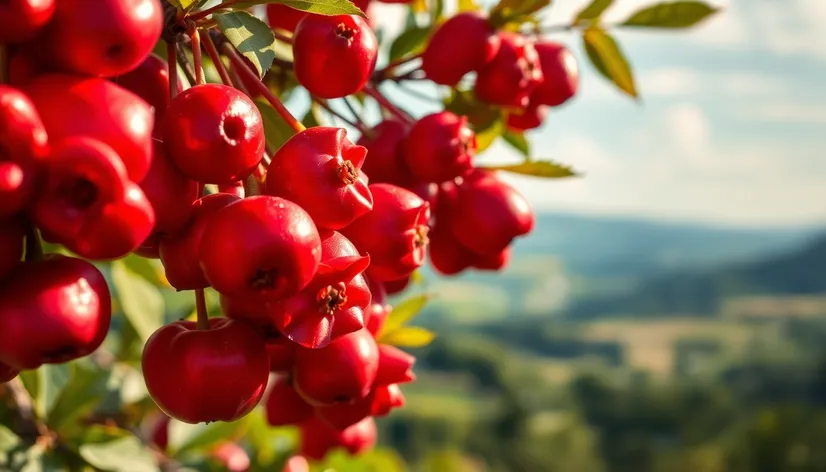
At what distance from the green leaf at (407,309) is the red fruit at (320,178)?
1.20 ft

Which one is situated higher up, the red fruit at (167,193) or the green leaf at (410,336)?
the red fruit at (167,193)

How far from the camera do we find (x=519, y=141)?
3.43 ft

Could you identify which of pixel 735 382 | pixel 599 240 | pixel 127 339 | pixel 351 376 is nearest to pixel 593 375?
pixel 735 382

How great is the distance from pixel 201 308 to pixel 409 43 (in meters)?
0.50

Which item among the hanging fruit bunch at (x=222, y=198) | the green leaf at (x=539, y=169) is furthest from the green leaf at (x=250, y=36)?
the green leaf at (x=539, y=169)

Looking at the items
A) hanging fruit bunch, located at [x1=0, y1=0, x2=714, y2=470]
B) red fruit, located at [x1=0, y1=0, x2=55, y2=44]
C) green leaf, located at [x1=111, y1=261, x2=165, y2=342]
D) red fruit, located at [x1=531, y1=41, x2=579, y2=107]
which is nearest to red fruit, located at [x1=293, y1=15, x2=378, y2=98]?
hanging fruit bunch, located at [x1=0, y1=0, x2=714, y2=470]

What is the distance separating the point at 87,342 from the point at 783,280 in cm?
1645

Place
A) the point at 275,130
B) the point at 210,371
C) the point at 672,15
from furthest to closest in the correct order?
the point at 672,15 → the point at 275,130 → the point at 210,371

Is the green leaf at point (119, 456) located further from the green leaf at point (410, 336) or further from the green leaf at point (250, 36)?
the green leaf at point (250, 36)

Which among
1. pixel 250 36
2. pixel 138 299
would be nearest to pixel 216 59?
pixel 250 36

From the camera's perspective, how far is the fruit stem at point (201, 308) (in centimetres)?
54

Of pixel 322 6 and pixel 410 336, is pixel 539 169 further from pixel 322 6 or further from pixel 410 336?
pixel 322 6

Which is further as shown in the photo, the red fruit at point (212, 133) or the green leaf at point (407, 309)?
the green leaf at point (407, 309)

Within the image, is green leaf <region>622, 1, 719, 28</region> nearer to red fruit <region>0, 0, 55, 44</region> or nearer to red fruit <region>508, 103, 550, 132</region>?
red fruit <region>508, 103, 550, 132</region>
